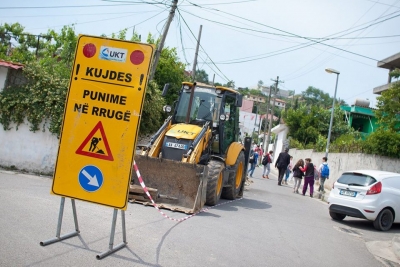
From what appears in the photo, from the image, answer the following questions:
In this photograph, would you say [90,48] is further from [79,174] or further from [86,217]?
[86,217]

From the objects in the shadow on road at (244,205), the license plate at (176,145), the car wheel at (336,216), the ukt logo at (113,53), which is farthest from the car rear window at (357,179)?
the ukt logo at (113,53)

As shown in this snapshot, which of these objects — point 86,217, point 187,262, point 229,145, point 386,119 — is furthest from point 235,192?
point 386,119

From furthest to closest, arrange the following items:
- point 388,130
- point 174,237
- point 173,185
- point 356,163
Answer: point 356,163 < point 388,130 < point 173,185 < point 174,237

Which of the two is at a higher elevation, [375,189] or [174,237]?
[375,189]

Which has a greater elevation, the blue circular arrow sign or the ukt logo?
A: the ukt logo

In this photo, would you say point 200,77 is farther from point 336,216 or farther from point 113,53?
point 113,53

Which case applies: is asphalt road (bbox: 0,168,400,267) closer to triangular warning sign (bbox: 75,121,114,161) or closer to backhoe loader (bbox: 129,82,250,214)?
backhoe loader (bbox: 129,82,250,214)

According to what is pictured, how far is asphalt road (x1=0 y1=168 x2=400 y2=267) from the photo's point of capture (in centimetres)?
589

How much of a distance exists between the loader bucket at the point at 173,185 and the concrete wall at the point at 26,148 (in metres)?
5.35

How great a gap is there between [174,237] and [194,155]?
11.9 feet

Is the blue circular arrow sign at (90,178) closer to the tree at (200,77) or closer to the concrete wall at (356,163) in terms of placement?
the concrete wall at (356,163)

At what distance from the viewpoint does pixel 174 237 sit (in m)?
7.64

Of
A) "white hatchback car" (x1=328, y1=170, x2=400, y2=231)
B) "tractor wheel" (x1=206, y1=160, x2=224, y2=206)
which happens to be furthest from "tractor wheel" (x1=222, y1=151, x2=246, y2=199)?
"white hatchback car" (x1=328, y1=170, x2=400, y2=231)

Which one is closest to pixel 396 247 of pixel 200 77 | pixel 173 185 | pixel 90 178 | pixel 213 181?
pixel 213 181
